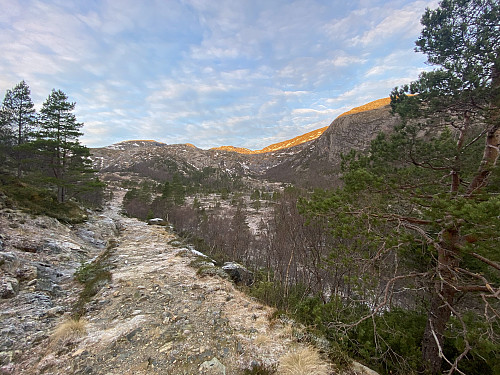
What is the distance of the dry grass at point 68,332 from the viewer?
13.5 ft

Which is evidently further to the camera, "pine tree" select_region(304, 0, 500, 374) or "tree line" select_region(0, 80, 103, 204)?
"tree line" select_region(0, 80, 103, 204)

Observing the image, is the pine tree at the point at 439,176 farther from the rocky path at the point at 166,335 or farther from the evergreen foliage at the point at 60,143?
the evergreen foliage at the point at 60,143

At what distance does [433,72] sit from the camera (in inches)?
197

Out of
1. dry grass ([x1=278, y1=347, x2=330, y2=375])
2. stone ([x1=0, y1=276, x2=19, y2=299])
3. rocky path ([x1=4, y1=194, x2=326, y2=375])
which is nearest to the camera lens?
dry grass ([x1=278, y1=347, x2=330, y2=375])

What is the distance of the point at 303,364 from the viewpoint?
135 inches

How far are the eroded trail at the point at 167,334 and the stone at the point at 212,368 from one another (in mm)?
17

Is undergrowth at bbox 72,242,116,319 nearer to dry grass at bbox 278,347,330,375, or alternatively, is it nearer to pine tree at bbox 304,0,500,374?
dry grass at bbox 278,347,330,375

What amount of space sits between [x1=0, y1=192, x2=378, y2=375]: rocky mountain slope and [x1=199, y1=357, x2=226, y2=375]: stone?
0.06 ft

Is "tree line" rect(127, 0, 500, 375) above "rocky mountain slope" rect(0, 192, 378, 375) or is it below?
above

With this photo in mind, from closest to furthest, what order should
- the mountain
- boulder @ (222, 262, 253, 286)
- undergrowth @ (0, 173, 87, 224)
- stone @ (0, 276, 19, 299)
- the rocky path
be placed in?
1. the rocky path
2. stone @ (0, 276, 19, 299)
3. boulder @ (222, 262, 253, 286)
4. undergrowth @ (0, 173, 87, 224)
5. the mountain

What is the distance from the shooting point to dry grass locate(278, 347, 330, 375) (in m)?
3.32

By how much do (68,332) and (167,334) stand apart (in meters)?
2.07

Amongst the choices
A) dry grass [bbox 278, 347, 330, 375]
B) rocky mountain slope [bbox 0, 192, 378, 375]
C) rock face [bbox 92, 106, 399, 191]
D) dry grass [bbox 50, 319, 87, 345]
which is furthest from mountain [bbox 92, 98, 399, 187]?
dry grass [bbox 50, 319, 87, 345]

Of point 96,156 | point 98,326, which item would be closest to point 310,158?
point 98,326
